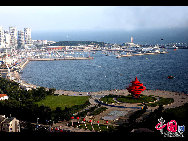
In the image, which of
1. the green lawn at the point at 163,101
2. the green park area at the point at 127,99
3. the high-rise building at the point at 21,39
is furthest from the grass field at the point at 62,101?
the high-rise building at the point at 21,39

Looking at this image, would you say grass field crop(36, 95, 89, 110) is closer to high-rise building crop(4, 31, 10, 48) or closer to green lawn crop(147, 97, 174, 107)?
green lawn crop(147, 97, 174, 107)

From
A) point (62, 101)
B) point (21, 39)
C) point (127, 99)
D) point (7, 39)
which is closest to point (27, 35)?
point (21, 39)

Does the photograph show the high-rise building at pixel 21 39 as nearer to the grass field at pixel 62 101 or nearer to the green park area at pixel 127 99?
the grass field at pixel 62 101

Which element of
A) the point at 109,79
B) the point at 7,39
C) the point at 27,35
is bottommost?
the point at 109,79

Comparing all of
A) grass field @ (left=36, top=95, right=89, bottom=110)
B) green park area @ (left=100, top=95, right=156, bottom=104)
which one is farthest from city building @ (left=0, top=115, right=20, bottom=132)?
green park area @ (left=100, top=95, right=156, bottom=104)

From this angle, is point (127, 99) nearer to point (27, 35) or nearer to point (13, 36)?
point (13, 36)

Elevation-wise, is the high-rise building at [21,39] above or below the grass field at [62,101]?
above

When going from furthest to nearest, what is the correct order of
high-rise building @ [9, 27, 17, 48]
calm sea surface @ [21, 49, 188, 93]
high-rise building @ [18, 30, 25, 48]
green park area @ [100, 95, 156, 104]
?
high-rise building @ [18, 30, 25, 48] < high-rise building @ [9, 27, 17, 48] < calm sea surface @ [21, 49, 188, 93] < green park area @ [100, 95, 156, 104]
